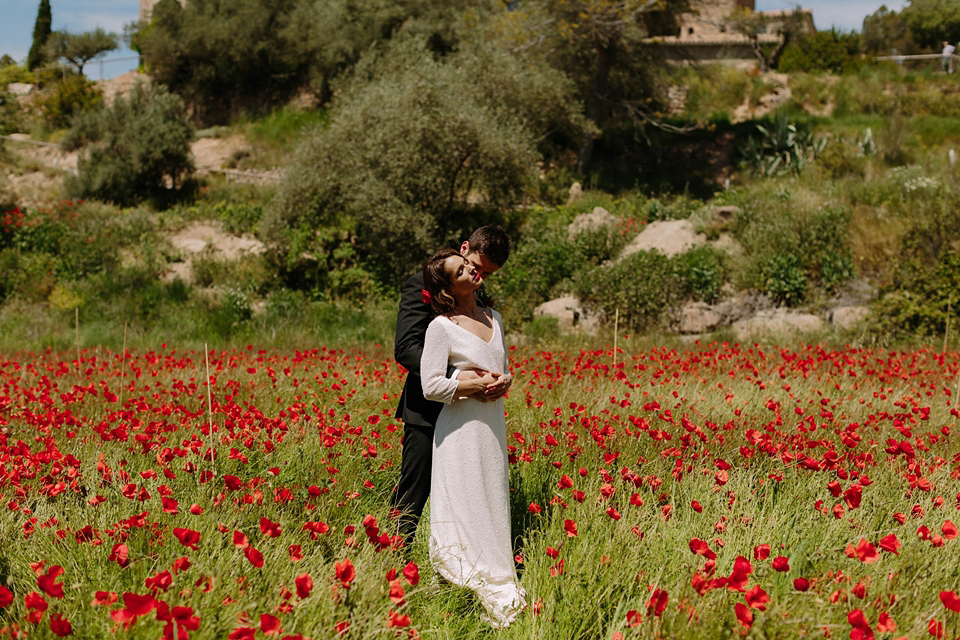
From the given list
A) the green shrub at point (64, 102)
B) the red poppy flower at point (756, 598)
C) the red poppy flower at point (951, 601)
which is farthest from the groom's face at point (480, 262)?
the green shrub at point (64, 102)

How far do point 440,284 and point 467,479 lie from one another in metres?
0.86

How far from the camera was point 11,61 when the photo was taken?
4841 centimetres

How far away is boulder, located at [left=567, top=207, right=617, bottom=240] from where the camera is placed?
1531 centimetres

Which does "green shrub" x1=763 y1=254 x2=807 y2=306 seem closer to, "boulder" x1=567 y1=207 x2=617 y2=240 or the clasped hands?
"boulder" x1=567 y1=207 x2=617 y2=240

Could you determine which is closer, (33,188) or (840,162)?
(840,162)

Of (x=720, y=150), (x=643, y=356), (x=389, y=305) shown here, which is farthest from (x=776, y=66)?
(x=643, y=356)

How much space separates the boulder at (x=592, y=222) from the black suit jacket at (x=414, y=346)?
39.0 feet

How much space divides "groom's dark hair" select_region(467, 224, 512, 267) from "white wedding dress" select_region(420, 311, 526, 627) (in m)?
0.35

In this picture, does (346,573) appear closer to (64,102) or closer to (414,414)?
(414,414)

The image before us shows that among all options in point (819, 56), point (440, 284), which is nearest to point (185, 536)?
point (440, 284)

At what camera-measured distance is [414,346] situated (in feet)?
11.0

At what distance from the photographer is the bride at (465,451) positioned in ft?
9.92

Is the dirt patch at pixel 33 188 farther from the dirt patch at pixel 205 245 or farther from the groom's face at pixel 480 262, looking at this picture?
the groom's face at pixel 480 262

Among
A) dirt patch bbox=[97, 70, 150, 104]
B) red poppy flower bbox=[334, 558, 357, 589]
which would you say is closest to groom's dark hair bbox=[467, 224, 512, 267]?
red poppy flower bbox=[334, 558, 357, 589]
